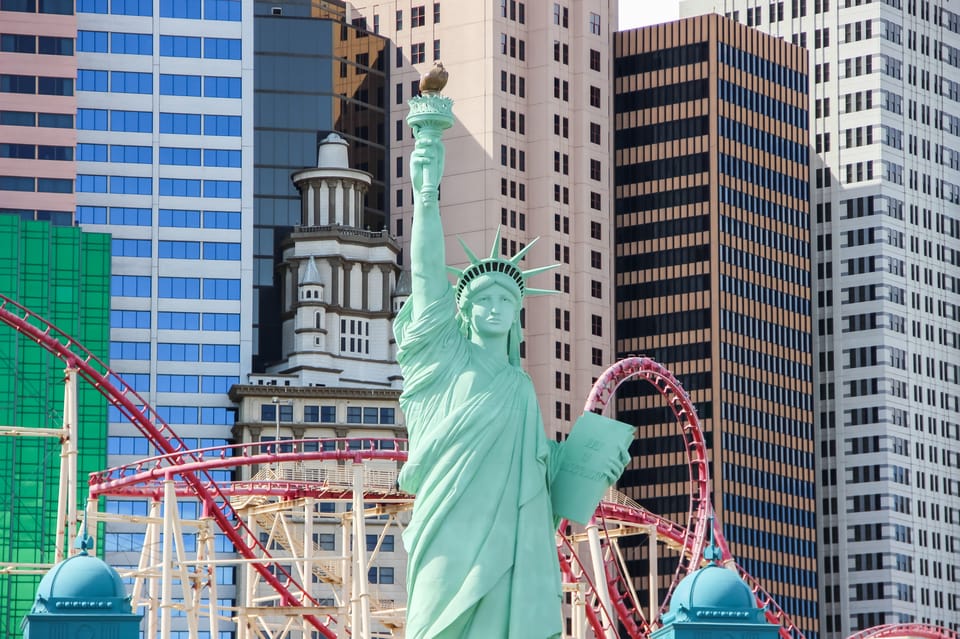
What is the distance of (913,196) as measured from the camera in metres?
148

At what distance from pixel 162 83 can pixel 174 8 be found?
3.78 meters

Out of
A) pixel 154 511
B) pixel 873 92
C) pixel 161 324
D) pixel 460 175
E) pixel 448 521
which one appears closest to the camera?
pixel 448 521

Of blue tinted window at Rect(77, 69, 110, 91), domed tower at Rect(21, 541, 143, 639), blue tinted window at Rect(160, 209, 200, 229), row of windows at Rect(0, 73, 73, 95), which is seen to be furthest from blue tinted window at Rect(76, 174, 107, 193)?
domed tower at Rect(21, 541, 143, 639)

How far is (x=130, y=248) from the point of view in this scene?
12762cm

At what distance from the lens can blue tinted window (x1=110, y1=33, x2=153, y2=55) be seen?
13012 centimetres

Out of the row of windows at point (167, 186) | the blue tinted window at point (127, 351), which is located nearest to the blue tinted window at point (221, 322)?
the blue tinted window at point (127, 351)

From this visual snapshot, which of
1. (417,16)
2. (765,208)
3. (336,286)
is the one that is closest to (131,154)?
(336,286)

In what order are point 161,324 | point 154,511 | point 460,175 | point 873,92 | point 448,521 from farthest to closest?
1. point 873,92
2. point 460,175
3. point 161,324
4. point 154,511
5. point 448,521

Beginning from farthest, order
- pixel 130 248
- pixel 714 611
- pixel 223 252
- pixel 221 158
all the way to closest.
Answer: pixel 221 158
pixel 130 248
pixel 223 252
pixel 714 611

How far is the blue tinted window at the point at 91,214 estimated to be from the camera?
127750 millimetres

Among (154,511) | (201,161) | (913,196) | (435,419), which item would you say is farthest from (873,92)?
(435,419)

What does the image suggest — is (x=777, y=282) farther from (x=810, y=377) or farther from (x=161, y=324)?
(x=161, y=324)

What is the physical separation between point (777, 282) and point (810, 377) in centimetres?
539

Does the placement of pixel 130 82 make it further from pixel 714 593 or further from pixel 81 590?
pixel 81 590
